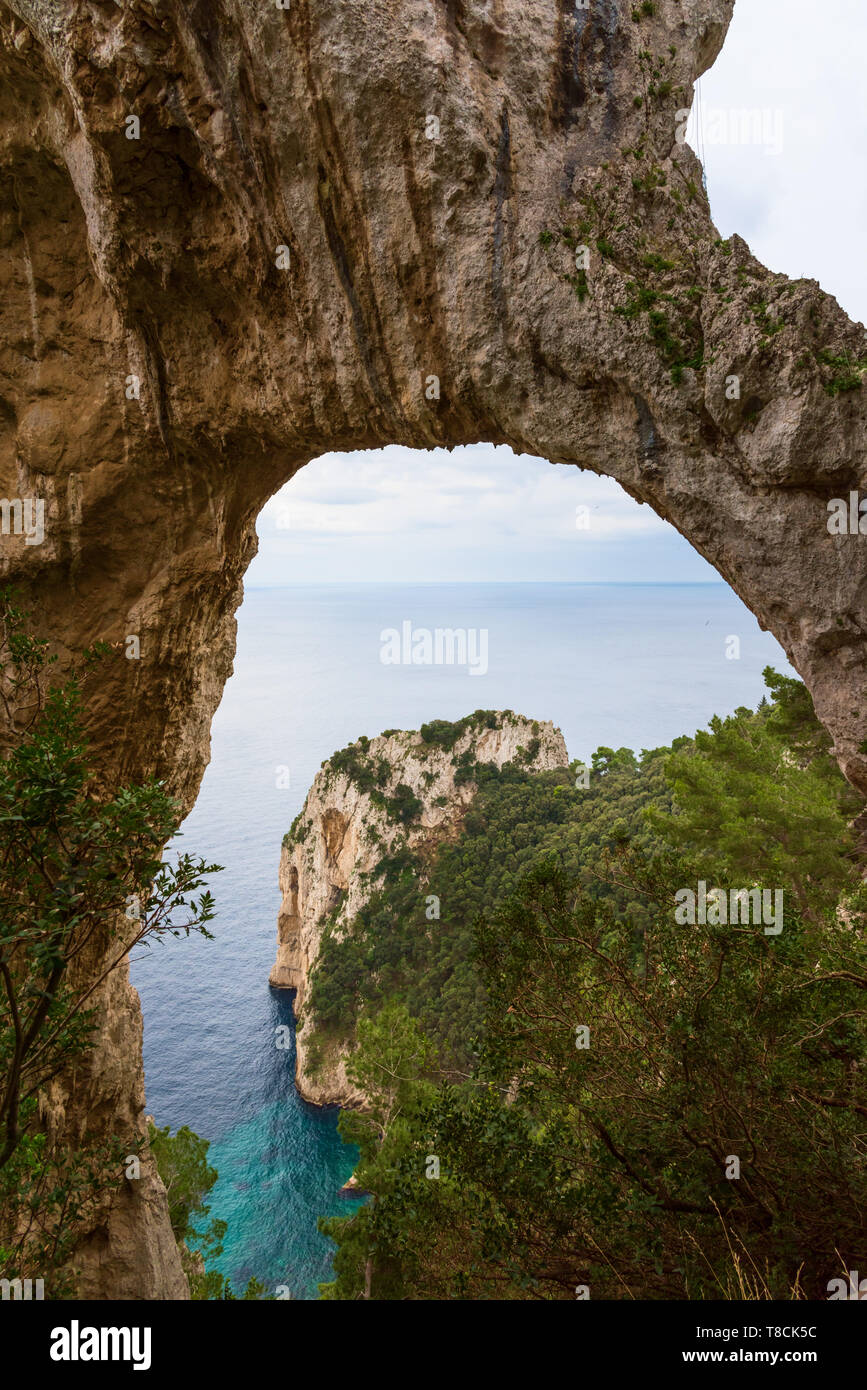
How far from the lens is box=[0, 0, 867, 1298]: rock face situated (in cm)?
688

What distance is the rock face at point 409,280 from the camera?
688cm

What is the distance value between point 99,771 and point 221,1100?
3788cm

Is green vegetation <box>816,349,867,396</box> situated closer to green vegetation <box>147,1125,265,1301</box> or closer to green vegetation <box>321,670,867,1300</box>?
green vegetation <box>321,670,867,1300</box>

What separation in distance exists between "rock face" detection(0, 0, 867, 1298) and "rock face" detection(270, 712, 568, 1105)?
35857mm

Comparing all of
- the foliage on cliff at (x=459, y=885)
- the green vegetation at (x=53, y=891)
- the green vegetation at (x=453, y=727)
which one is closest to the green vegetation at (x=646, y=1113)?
the green vegetation at (x=53, y=891)

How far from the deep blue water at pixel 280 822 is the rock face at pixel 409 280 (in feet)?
21.4

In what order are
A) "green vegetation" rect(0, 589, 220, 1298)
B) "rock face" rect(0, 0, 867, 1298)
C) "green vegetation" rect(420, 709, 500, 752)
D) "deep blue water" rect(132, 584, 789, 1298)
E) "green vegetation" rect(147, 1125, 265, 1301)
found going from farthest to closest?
"green vegetation" rect(420, 709, 500, 752)
"deep blue water" rect(132, 584, 789, 1298)
"green vegetation" rect(147, 1125, 265, 1301)
"rock face" rect(0, 0, 867, 1298)
"green vegetation" rect(0, 589, 220, 1298)

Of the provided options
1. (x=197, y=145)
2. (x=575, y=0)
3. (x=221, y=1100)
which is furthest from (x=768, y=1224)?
(x=221, y=1100)

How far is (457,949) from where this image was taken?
121 ft

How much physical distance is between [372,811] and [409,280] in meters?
39.0

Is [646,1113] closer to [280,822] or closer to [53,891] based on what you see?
[53,891]

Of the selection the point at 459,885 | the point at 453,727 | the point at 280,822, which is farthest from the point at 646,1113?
the point at 280,822

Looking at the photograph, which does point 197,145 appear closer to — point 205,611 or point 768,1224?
point 205,611

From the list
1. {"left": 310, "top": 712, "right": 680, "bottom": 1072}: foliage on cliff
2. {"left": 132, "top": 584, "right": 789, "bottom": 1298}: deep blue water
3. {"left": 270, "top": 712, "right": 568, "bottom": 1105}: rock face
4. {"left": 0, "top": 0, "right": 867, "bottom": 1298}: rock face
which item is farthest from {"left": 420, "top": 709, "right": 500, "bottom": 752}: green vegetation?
{"left": 0, "top": 0, "right": 867, "bottom": 1298}: rock face
